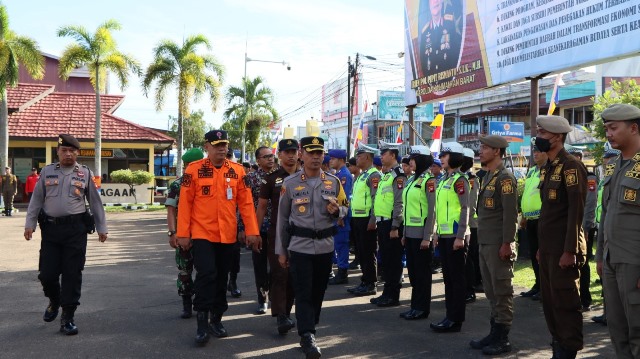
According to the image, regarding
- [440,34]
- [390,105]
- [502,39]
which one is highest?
[390,105]

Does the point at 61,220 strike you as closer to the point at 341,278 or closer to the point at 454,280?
the point at 454,280

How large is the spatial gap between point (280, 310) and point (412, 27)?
13.4 metres

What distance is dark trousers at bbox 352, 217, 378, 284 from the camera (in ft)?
30.1

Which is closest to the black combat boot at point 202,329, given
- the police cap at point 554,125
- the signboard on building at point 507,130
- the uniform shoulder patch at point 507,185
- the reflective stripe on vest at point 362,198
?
the uniform shoulder patch at point 507,185

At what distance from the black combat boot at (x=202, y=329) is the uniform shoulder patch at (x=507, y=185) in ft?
10.3

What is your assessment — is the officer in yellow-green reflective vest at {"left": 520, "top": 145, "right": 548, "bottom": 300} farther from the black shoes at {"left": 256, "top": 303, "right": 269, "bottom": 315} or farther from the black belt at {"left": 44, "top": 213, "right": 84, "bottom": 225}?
the black belt at {"left": 44, "top": 213, "right": 84, "bottom": 225}

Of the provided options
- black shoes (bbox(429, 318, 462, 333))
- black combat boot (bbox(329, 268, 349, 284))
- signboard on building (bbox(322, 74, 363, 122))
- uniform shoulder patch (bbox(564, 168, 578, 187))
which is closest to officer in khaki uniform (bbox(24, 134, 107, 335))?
black shoes (bbox(429, 318, 462, 333))

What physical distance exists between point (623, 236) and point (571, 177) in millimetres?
990

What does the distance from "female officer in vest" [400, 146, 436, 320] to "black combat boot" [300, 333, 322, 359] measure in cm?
200

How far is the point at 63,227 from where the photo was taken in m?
6.75

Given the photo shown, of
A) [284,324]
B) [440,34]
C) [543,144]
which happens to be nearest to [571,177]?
[543,144]

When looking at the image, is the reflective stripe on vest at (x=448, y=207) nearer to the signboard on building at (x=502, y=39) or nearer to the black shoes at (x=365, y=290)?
the black shoes at (x=365, y=290)

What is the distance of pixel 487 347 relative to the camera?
591cm

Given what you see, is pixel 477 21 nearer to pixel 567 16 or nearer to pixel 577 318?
pixel 567 16
